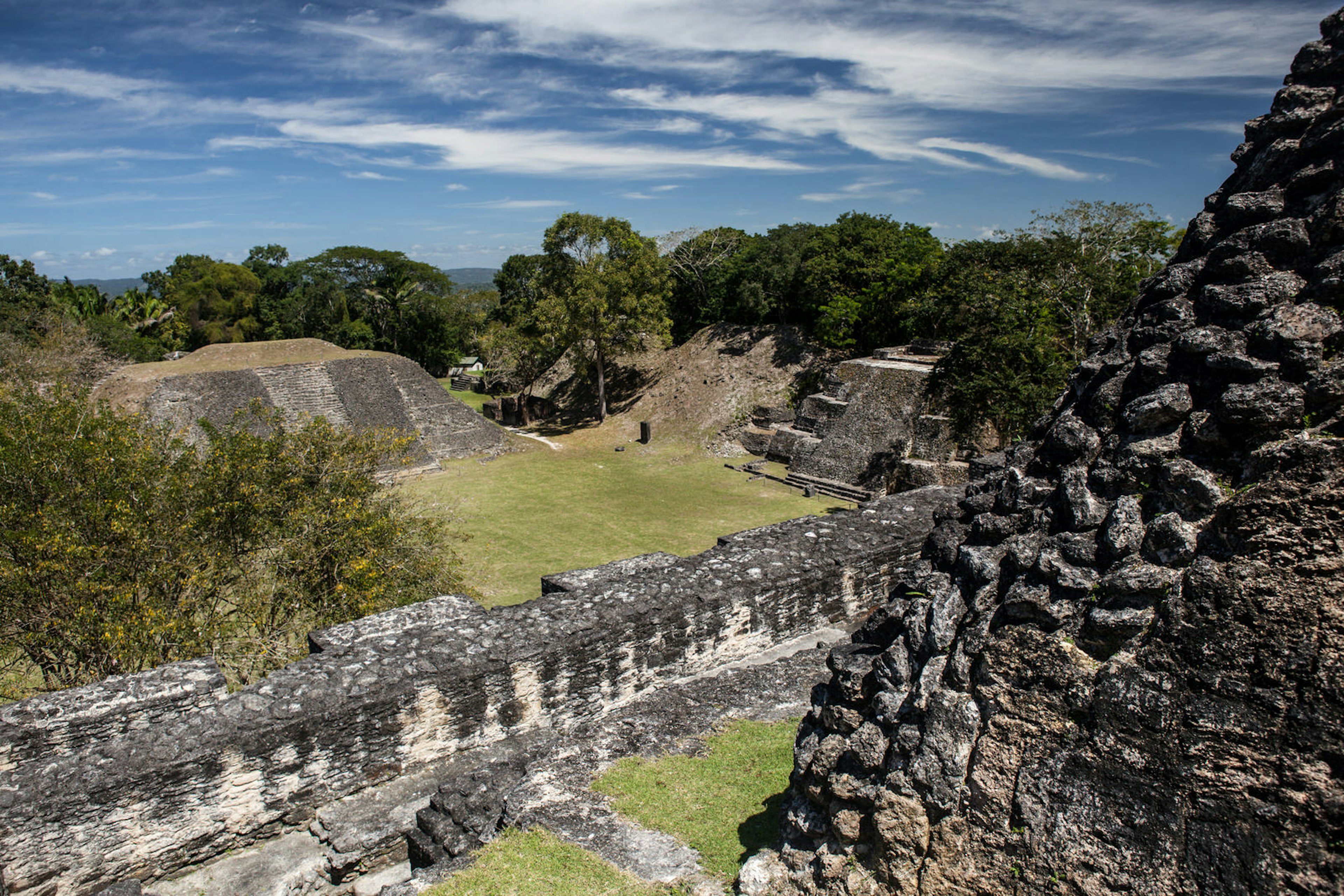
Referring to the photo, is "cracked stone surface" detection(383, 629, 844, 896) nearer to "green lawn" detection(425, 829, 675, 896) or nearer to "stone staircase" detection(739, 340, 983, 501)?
"green lawn" detection(425, 829, 675, 896)

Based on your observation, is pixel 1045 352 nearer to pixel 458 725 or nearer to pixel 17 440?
pixel 458 725

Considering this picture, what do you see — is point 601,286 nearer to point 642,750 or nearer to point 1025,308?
point 1025,308

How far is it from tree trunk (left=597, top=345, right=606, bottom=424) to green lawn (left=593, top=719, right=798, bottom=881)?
24215 mm

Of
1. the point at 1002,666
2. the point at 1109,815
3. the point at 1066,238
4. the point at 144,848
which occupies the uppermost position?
the point at 1066,238

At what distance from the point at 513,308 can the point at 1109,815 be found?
41.3m

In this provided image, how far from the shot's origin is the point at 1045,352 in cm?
1734

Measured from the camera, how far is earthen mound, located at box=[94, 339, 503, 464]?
75.9 ft

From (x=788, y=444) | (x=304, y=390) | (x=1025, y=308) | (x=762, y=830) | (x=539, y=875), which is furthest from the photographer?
(x=304, y=390)

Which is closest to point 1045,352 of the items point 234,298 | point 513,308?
point 513,308

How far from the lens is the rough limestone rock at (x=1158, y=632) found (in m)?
2.56

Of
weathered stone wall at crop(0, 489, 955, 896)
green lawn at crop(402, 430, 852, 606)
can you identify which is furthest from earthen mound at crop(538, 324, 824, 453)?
weathered stone wall at crop(0, 489, 955, 896)

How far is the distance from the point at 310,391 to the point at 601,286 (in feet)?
35.3

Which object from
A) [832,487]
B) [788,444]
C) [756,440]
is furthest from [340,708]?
[756,440]

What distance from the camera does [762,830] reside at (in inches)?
181
